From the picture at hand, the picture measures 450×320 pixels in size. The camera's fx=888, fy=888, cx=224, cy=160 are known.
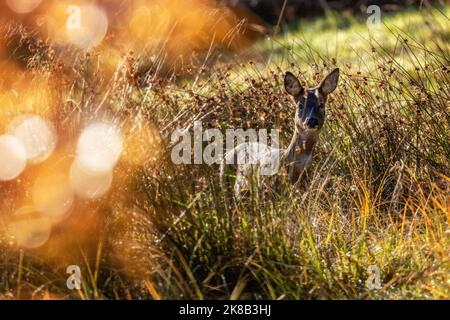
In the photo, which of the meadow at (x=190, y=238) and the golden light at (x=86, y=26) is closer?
the meadow at (x=190, y=238)

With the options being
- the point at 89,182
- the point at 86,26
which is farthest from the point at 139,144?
the point at 86,26

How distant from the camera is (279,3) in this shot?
23750 mm

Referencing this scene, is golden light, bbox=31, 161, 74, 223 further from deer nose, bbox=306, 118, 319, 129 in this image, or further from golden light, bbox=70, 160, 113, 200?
deer nose, bbox=306, 118, 319, 129

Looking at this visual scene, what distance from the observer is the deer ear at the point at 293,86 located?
22.4 ft

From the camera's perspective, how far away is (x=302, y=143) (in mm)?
6828

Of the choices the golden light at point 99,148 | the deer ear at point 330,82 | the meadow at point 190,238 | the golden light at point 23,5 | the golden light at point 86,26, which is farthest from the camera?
the golden light at point 23,5

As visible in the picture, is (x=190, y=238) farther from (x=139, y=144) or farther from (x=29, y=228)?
(x=29, y=228)

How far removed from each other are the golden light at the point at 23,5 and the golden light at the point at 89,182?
8557mm

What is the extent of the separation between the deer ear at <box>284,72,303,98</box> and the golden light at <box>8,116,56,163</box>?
6.70 feet

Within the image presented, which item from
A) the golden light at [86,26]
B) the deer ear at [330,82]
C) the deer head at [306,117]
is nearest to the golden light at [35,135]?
the golden light at [86,26]

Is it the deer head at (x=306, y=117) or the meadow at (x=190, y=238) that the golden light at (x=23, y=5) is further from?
the meadow at (x=190, y=238)

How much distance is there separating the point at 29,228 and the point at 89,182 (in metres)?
0.44

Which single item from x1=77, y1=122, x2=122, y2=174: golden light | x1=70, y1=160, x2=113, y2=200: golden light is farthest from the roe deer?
x1=70, y1=160, x2=113, y2=200: golden light
